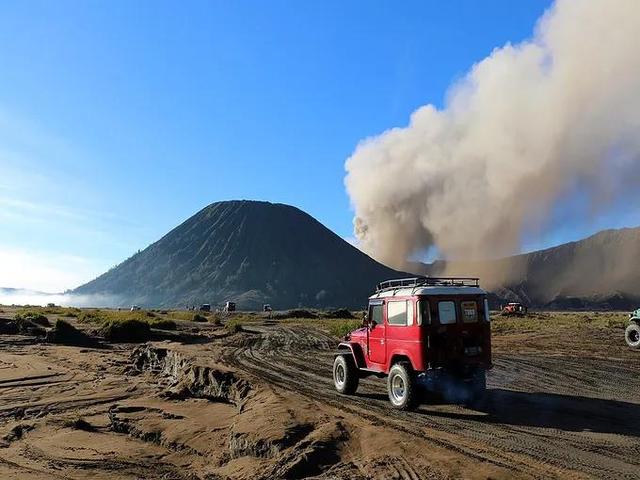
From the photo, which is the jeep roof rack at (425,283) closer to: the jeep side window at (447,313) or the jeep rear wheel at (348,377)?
the jeep side window at (447,313)

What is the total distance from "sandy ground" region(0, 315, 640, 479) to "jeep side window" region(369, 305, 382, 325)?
1988 mm

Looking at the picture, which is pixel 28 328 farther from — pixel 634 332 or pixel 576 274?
pixel 576 274

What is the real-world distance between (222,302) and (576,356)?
126 m

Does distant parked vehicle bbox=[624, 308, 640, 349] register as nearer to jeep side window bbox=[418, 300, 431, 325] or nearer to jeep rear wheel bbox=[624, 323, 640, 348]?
jeep rear wheel bbox=[624, 323, 640, 348]

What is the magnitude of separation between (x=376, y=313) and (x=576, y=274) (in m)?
183

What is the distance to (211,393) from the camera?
15062 millimetres

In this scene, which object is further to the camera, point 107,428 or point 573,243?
point 573,243

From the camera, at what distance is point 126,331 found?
33.4 meters

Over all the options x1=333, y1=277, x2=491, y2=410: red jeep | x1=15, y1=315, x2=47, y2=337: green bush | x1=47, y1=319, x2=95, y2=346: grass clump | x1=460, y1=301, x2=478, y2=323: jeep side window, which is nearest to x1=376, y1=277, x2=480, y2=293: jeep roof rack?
x1=333, y1=277, x2=491, y2=410: red jeep

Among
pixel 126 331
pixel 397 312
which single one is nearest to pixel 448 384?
pixel 397 312

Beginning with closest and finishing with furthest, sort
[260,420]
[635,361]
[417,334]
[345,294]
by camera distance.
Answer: [260,420]
[417,334]
[635,361]
[345,294]

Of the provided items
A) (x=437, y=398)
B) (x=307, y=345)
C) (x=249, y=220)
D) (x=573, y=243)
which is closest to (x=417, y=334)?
(x=437, y=398)

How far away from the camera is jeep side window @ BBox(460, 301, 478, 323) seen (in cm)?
1152

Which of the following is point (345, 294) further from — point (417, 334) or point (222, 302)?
point (417, 334)
